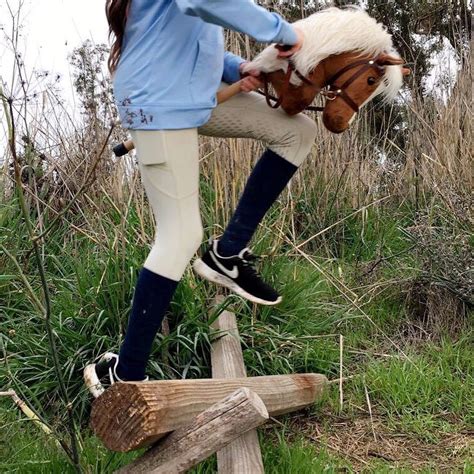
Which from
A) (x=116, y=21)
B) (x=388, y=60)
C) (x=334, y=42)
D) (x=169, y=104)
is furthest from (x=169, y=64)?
(x=388, y=60)

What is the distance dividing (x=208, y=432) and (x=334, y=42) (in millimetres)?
1233

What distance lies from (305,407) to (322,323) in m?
0.61

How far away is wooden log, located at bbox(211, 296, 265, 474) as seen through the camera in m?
2.19

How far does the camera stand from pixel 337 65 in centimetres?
224

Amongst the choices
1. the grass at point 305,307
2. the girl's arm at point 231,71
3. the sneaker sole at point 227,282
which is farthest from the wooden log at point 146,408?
the girl's arm at point 231,71

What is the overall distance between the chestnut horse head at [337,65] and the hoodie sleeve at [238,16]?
188 millimetres

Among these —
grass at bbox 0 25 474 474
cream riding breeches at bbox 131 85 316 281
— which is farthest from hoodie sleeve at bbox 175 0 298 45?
grass at bbox 0 25 474 474

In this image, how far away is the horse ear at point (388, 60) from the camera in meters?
2.22

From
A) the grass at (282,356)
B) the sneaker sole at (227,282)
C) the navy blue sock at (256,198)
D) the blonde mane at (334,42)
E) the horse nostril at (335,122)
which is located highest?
the blonde mane at (334,42)

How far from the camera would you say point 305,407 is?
9.62 feet

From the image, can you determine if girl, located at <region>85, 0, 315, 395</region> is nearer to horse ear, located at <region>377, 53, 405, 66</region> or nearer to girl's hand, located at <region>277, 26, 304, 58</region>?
girl's hand, located at <region>277, 26, 304, 58</region>

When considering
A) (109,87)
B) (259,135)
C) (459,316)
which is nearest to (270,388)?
(259,135)

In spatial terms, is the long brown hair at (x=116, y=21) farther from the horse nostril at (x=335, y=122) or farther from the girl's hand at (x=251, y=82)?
the horse nostril at (x=335, y=122)

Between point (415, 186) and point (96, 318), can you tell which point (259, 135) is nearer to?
point (96, 318)
